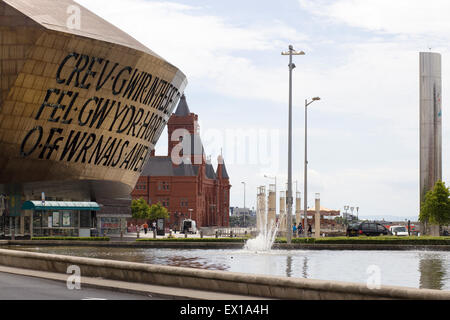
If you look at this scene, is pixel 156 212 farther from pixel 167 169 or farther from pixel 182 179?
pixel 167 169

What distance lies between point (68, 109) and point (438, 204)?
118 ft

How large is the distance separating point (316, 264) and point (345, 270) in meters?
2.99

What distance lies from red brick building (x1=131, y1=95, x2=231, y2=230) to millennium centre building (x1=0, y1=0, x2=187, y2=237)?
87061 mm

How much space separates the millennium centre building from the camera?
132 feet

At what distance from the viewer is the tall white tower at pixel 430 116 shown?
63188 millimetres

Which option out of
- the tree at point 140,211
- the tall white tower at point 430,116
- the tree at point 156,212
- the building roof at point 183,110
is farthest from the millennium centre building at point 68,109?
the building roof at point 183,110

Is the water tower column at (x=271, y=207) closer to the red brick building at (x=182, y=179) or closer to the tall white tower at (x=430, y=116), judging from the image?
the tall white tower at (x=430, y=116)

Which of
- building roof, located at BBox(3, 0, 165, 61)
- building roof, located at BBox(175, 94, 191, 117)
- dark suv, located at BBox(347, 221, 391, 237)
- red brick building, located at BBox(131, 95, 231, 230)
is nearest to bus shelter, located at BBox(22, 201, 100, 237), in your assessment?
building roof, located at BBox(3, 0, 165, 61)

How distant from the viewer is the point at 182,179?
6009 inches

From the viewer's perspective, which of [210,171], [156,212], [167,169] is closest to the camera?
[156,212]

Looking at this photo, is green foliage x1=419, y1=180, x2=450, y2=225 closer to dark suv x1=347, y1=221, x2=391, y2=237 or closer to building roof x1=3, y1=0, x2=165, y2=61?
dark suv x1=347, y1=221, x2=391, y2=237

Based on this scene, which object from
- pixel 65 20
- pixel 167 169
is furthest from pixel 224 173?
pixel 65 20

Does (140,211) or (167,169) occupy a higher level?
(167,169)
